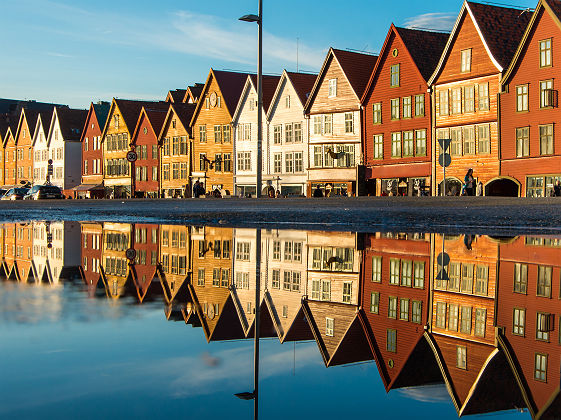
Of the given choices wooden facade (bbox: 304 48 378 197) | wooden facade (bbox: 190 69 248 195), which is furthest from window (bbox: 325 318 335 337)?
wooden facade (bbox: 190 69 248 195)

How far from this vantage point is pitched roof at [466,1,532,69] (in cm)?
4819

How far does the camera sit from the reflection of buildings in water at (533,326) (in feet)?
7.92

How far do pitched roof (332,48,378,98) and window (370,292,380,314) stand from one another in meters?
56.1

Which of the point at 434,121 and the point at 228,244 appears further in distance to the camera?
the point at 434,121

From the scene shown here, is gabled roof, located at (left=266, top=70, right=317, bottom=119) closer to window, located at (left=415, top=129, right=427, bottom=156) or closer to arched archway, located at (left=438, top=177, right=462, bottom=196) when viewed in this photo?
window, located at (left=415, top=129, right=427, bottom=156)

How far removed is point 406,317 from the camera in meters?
3.90

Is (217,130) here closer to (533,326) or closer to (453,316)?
(453,316)

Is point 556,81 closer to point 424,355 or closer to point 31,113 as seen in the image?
point 424,355

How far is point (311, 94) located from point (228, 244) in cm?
5477

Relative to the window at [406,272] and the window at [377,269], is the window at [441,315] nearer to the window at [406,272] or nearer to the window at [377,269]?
the window at [406,272]

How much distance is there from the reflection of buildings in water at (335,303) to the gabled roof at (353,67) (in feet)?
174

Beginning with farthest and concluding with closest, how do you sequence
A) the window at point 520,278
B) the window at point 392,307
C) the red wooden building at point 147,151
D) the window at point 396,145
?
the red wooden building at point 147,151
the window at point 396,145
the window at point 520,278
the window at point 392,307

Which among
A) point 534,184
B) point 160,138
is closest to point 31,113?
point 160,138

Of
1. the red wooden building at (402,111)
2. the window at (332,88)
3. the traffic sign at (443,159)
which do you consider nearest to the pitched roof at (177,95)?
the window at (332,88)
